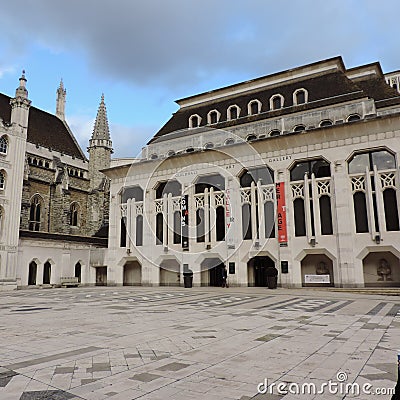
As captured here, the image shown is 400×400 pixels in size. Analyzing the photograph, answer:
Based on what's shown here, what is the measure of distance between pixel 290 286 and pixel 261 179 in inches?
344

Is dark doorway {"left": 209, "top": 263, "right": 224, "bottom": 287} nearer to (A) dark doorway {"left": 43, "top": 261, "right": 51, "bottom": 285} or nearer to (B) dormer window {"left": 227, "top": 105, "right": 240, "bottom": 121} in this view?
(B) dormer window {"left": 227, "top": 105, "right": 240, "bottom": 121}

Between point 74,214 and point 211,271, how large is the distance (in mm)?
24791

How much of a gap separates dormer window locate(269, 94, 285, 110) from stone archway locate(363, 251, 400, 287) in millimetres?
15136

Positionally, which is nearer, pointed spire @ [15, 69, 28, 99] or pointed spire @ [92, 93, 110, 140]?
pointed spire @ [15, 69, 28, 99]

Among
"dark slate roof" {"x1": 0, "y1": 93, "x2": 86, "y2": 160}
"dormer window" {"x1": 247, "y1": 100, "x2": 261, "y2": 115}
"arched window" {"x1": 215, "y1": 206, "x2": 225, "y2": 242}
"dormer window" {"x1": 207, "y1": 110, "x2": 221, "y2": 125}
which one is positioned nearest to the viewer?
"arched window" {"x1": 215, "y1": 206, "x2": 225, "y2": 242}

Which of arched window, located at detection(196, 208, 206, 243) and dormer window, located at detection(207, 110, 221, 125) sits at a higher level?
dormer window, located at detection(207, 110, 221, 125)

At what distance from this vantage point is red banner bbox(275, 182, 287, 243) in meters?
28.0

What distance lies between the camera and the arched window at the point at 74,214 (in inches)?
1929

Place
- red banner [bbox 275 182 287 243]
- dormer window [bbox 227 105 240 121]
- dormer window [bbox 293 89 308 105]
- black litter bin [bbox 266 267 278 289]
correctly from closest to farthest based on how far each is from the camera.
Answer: black litter bin [bbox 266 267 278 289] < red banner [bbox 275 182 287 243] < dormer window [bbox 293 89 308 105] < dormer window [bbox 227 105 240 121]

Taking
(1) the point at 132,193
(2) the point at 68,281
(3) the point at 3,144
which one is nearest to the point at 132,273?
(2) the point at 68,281

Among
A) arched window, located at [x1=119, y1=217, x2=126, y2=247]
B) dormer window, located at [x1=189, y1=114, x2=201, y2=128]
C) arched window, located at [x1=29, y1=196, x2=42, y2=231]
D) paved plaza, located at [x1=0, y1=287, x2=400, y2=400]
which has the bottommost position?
paved plaza, located at [x1=0, y1=287, x2=400, y2=400]

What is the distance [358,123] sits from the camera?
26.6 meters

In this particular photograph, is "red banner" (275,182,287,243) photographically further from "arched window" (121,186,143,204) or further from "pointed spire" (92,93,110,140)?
"pointed spire" (92,93,110,140)

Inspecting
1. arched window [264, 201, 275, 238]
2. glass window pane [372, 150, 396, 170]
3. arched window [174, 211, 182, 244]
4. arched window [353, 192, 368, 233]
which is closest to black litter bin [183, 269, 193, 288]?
arched window [174, 211, 182, 244]
